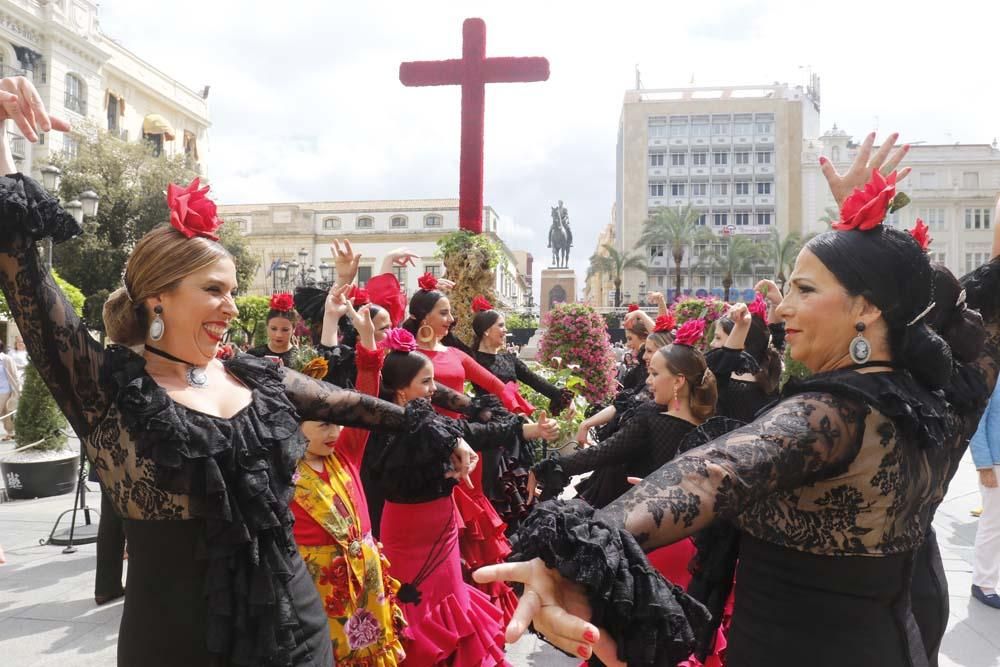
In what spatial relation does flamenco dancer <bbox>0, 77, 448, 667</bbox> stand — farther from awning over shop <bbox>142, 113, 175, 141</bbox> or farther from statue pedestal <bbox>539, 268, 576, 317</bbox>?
awning over shop <bbox>142, 113, 175, 141</bbox>

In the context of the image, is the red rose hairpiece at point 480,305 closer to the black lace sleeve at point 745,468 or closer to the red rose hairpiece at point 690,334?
the red rose hairpiece at point 690,334

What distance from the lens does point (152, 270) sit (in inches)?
83.4

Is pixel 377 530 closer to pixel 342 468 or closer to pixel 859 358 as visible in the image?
pixel 342 468

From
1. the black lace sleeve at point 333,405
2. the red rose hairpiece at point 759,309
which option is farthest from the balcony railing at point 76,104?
the black lace sleeve at point 333,405

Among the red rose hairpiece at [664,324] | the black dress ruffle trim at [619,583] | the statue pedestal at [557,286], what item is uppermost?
the statue pedestal at [557,286]

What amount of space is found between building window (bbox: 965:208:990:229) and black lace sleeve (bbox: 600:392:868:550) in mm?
68377

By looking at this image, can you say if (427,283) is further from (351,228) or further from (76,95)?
(351,228)

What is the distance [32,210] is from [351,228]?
6395 centimetres

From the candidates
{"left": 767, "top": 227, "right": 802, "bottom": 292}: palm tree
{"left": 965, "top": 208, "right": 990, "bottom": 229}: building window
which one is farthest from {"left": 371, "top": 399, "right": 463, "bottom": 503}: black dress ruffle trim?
{"left": 965, "top": 208, "right": 990, "bottom": 229}: building window

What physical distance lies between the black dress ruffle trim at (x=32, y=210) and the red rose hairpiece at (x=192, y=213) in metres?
0.28

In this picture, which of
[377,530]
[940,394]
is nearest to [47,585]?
[377,530]

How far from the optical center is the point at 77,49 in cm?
3406

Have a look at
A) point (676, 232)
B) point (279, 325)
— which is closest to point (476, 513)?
point (279, 325)

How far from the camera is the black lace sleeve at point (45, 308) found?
1882 millimetres
